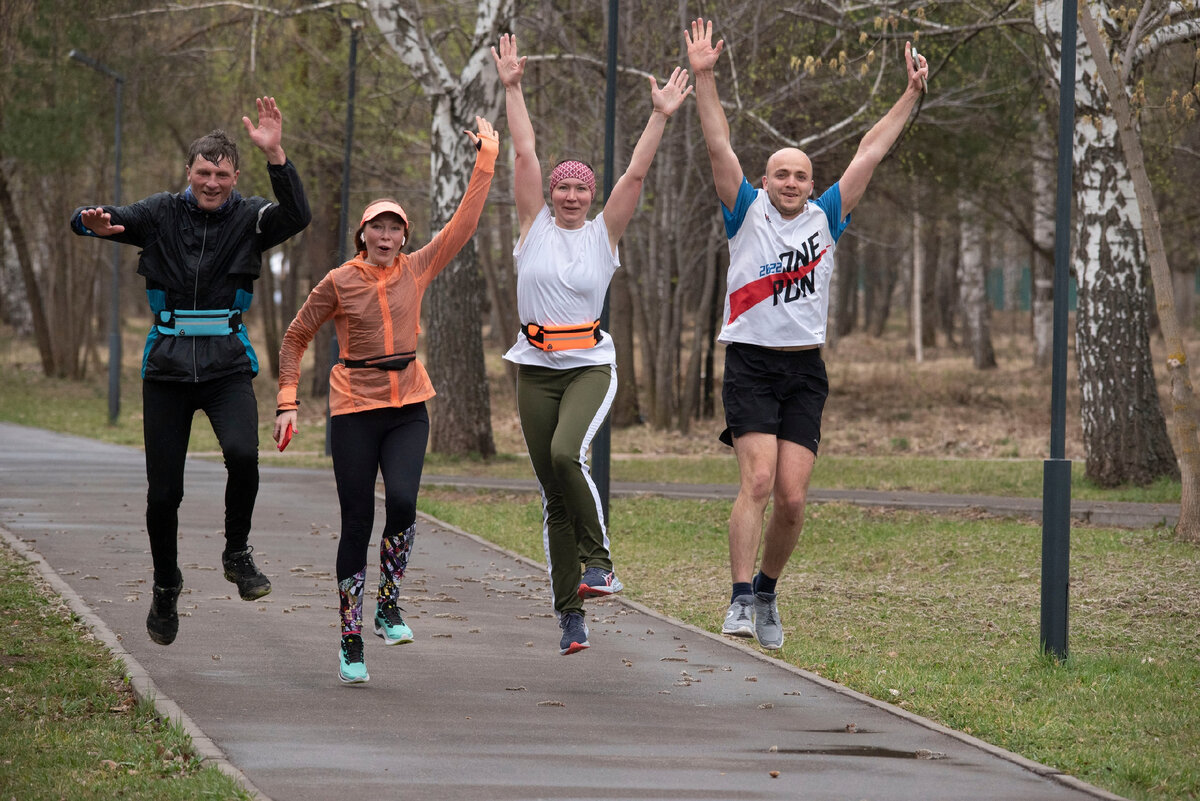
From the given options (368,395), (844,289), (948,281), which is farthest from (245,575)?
(948,281)

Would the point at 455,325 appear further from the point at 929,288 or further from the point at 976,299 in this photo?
the point at 929,288

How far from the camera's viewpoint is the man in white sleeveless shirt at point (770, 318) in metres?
7.02

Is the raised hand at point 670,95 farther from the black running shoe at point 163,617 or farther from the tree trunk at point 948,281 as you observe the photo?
the tree trunk at point 948,281

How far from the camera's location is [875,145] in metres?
7.27

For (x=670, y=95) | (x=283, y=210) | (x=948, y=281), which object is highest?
(x=948, y=281)

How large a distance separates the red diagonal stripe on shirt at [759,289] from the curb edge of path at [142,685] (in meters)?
2.92

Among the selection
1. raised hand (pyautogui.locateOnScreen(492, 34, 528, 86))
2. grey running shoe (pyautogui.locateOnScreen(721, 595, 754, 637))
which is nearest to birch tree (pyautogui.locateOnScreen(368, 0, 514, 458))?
raised hand (pyautogui.locateOnScreen(492, 34, 528, 86))

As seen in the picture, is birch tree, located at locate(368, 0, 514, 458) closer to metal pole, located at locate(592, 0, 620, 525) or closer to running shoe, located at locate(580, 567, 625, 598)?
metal pole, located at locate(592, 0, 620, 525)

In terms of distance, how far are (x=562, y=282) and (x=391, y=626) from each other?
170 centimetres

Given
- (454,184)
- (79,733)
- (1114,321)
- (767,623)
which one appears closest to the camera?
(79,733)

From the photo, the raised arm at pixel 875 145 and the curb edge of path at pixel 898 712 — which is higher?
the raised arm at pixel 875 145

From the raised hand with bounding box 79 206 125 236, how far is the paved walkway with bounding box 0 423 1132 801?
74.3 inches

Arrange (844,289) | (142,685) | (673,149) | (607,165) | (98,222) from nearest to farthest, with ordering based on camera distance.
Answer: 1. (142,685)
2. (98,222)
3. (607,165)
4. (673,149)
5. (844,289)

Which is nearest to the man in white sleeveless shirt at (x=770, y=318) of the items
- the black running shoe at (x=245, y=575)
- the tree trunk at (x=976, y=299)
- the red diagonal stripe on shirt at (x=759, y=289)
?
the red diagonal stripe on shirt at (x=759, y=289)
